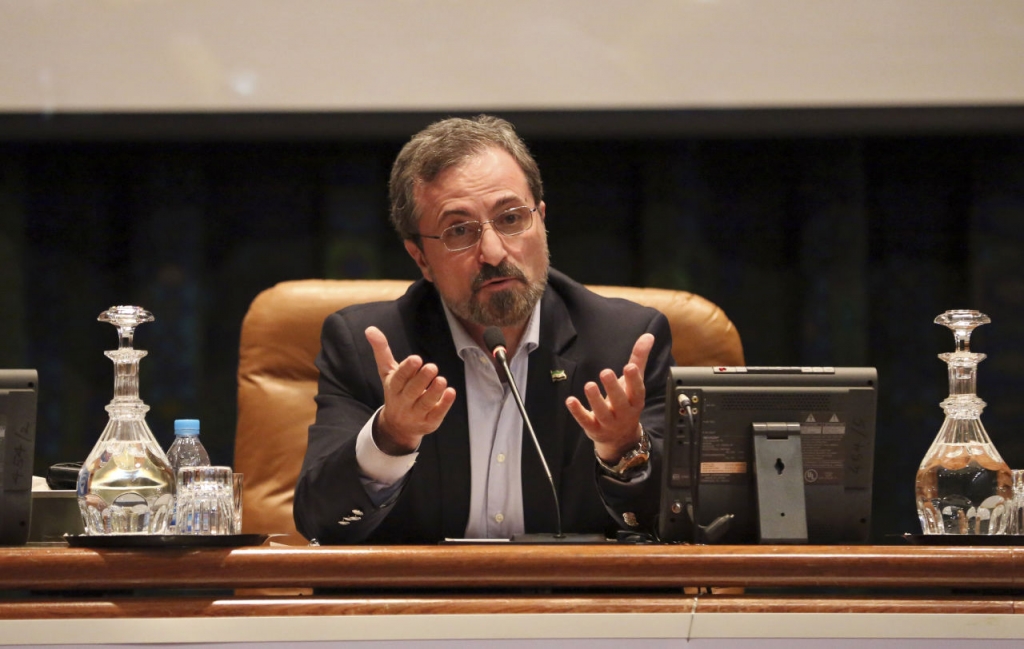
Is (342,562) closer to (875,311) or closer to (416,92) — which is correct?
(416,92)

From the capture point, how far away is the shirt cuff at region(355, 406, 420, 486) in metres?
1.66

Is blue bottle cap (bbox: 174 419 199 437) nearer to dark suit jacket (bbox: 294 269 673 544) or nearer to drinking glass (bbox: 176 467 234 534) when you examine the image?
drinking glass (bbox: 176 467 234 534)

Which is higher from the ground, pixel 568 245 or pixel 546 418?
pixel 568 245

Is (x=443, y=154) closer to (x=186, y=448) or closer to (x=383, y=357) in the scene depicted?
(x=383, y=357)

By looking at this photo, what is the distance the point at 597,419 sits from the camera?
155 cm

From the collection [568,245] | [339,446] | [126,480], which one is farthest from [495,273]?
[568,245]

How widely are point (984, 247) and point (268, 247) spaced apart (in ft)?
6.19

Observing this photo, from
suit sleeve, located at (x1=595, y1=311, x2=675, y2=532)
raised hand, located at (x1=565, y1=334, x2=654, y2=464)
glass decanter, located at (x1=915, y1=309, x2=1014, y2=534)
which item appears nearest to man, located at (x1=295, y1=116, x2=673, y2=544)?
suit sleeve, located at (x1=595, y1=311, x2=675, y2=532)

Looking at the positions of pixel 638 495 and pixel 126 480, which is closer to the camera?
pixel 126 480

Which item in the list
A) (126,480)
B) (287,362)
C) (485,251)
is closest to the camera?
(126,480)

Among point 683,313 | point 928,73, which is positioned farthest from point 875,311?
point 683,313

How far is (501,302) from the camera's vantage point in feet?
6.55

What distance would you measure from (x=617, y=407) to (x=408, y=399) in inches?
11.6

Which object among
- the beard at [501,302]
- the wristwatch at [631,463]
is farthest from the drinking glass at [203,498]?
the beard at [501,302]
